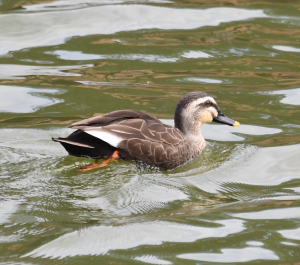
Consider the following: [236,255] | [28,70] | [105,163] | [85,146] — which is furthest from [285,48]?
[236,255]

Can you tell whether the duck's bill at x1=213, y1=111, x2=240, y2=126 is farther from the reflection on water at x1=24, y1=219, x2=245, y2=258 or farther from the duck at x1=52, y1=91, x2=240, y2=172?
the reflection on water at x1=24, y1=219, x2=245, y2=258

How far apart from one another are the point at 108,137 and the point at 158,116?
200 cm

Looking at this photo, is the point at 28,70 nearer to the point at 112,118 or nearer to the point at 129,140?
the point at 112,118

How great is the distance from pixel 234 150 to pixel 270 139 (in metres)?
0.65

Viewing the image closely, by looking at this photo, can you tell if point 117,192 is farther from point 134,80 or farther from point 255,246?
point 134,80

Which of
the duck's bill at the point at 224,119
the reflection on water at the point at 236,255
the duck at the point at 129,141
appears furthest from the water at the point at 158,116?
the duck's bill at the point at 224,119

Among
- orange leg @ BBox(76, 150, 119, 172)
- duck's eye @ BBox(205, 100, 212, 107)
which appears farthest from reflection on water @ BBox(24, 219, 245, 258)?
duck's eye @ BBox(205, 100, 212, 107)

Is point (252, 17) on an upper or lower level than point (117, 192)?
upper

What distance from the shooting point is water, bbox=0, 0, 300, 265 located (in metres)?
4.91

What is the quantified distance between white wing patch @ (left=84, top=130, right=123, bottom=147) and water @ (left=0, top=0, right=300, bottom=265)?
303 mm

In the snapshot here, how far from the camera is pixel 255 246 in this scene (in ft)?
15.9

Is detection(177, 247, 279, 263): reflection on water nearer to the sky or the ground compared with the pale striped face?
nearer to the ground

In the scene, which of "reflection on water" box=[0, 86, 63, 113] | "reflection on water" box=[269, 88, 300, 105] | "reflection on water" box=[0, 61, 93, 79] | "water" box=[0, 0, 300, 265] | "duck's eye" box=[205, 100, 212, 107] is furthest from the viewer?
"reflection on water" box=[0, 61, 93, 79]

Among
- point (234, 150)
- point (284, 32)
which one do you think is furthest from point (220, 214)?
point (284, 32)
